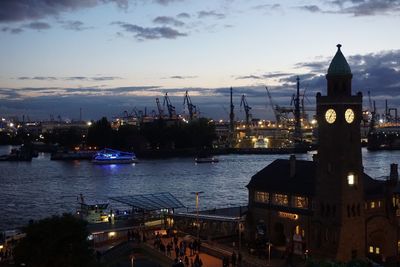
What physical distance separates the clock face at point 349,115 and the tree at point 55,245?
600 inches

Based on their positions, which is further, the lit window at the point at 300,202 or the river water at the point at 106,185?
the river water at the point at 106,185

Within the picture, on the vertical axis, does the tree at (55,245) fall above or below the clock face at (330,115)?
below

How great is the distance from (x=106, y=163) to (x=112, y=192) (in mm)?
47362

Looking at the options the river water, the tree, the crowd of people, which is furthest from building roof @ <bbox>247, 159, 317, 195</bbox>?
the river water

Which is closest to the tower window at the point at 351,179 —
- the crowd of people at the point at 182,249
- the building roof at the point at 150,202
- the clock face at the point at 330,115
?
the clock face at the point at 330,115

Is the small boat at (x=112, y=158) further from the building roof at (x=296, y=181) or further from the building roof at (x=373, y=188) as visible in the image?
the building roof at (x=373, y=188)

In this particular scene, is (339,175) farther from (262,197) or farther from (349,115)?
(262,197)

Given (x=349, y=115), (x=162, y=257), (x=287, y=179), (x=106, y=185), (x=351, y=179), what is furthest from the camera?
(x=106, y=185)

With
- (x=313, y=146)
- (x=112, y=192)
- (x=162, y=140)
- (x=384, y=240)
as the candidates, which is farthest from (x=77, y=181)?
(x=313, y=146)

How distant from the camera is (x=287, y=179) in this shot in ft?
111

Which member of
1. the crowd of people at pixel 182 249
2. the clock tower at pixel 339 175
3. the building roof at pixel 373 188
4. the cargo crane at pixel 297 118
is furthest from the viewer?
the cargo crane at pixel 297 118

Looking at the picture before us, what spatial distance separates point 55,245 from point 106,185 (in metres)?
56.0

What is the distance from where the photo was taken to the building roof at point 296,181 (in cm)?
3236

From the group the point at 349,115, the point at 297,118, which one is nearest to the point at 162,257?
the point at 349,115
